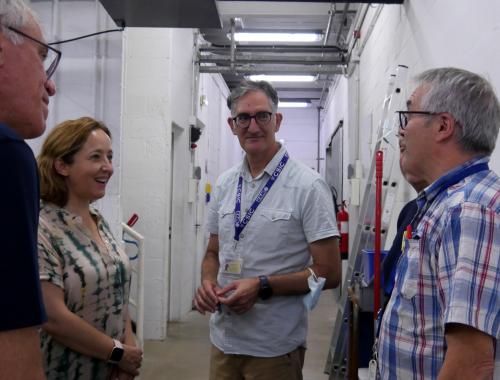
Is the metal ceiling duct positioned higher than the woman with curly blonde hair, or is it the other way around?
the metal ceiling duct

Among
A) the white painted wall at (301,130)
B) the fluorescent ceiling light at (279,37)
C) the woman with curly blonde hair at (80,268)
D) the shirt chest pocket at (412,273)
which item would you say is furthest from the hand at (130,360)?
the white painted wall at (301,130)

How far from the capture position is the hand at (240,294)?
155cm

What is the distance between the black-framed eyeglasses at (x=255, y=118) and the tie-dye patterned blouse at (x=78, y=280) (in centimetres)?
69

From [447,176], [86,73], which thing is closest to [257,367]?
[447,176]

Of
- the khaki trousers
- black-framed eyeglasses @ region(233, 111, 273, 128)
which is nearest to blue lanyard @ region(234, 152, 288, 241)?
black-framed eyeglasses @ region(233, 111, 273, 128)

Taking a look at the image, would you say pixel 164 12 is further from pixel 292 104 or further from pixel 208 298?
pixel 292 104

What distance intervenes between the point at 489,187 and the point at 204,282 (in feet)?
3.62

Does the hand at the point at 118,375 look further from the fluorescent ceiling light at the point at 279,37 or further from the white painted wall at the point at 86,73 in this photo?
the fluorescent ceiling light at the point at 279,37

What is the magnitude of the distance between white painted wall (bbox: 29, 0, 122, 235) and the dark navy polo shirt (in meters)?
2.49

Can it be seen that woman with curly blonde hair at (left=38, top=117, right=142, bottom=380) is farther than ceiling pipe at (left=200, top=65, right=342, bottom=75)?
No

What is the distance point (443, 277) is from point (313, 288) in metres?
0.64

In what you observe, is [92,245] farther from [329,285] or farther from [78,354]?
[329,285]

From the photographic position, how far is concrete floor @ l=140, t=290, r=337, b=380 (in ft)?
12.2

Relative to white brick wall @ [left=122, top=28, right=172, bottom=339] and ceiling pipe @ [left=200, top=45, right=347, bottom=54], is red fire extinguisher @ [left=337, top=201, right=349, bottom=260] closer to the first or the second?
ceiling pipe @ [left=200, top=45, right=347, bottom=54]
